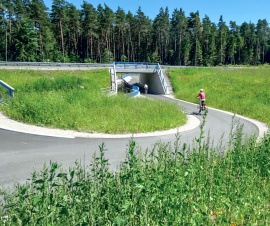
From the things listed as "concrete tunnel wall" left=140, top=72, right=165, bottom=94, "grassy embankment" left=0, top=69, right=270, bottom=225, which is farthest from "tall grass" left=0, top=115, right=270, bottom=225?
"concrete tunnel wall" left=140, top=72, right=165, bottom=94

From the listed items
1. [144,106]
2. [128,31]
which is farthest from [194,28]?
[144,106]

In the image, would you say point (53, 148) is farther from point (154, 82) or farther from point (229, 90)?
point (154, 82)

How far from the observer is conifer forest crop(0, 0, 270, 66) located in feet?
194

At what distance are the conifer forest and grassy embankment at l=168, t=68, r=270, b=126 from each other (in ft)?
126

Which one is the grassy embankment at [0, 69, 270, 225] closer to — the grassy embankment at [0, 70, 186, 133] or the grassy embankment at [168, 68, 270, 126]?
the grassy embankment at [0, 70, 186, 133]

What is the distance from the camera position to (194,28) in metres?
85.2

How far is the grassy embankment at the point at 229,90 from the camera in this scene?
1911 centimetres

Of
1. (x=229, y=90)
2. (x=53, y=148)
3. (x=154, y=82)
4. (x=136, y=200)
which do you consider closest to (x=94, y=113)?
(x=53, y=148)

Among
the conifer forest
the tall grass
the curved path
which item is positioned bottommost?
the curved path

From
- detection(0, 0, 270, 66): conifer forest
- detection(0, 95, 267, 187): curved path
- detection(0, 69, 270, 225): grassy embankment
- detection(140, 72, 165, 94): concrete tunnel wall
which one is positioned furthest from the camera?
detection(0, 0, 270, 66): conifer forest

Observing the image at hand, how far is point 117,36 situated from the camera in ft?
286

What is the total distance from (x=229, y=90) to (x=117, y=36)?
68939mm

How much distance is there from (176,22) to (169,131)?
79468 mm

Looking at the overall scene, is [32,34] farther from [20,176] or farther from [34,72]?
[20,176]
